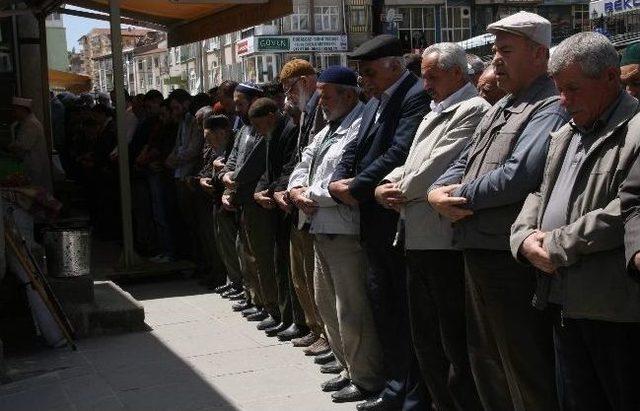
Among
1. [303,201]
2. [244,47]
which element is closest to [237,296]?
[303,201]

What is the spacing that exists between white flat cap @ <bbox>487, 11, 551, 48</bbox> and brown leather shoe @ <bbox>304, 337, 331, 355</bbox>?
3.21 meters

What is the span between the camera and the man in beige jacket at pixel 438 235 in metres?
4.33

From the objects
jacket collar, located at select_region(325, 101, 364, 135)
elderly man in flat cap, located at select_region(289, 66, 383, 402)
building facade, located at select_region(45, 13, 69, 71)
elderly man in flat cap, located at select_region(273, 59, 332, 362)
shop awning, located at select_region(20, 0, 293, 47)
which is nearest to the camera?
elderly man in flat cap, located at select_region(289, 66, 383, 402)

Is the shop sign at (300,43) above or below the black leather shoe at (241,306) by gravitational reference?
above

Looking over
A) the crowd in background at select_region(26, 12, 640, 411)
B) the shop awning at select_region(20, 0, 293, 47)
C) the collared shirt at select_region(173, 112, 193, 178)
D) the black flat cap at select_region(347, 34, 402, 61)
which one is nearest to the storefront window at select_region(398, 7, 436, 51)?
the shop awning at select_region(20, 0, 293, 47)

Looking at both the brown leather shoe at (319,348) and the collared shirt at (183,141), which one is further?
the collared shirt at (183,141)

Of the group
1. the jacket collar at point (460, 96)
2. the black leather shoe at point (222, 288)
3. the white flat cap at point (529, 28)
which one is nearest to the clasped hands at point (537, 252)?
the white flat cap at point (529, 28)

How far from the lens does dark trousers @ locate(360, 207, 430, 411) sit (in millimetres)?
4984

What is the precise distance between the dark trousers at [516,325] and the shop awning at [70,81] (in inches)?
833

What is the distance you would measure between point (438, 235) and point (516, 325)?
0.72 m

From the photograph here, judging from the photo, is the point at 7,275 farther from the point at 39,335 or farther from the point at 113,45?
the point at 113,45

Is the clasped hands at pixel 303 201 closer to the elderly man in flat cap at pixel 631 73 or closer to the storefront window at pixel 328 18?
the elderly man in flat cap at pixel 631 73

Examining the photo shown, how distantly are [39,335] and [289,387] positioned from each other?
97.0 inches

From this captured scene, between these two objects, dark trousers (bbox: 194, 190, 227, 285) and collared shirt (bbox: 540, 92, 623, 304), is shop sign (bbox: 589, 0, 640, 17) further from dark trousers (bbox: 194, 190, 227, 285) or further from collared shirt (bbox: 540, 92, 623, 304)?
collared shirt (bbox: 540, 92, 623, 304)
